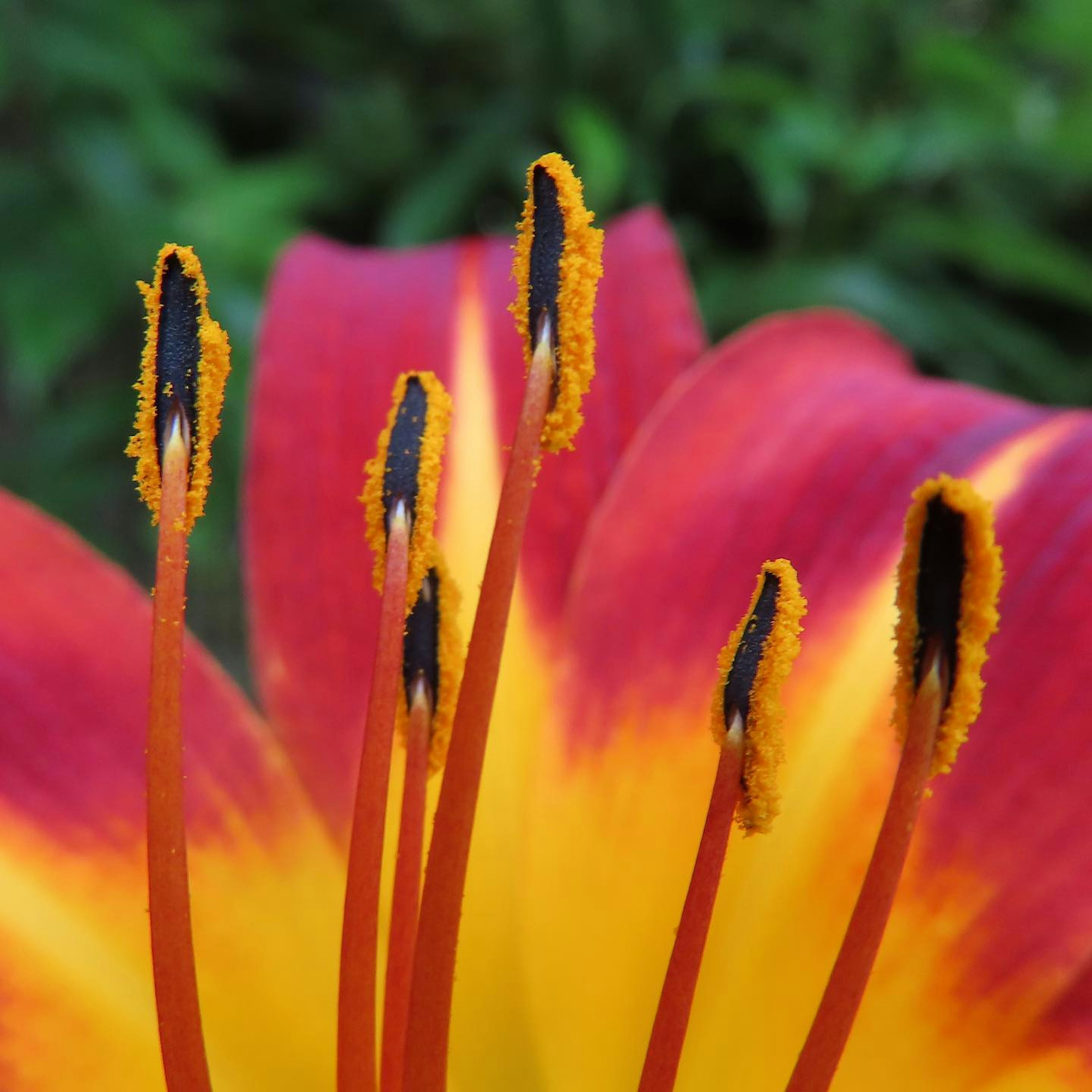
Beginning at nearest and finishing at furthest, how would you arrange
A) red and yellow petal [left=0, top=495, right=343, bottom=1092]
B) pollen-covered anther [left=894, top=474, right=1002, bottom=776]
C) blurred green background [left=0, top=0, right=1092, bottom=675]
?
pollen-covered anther [left=894, top=474, right=1002, bottom=776]
red and yellow petal [left=0, top=495, right=343, bottom=1092]
blurred green background [left=0, top=0, right=1092, bottom=675]

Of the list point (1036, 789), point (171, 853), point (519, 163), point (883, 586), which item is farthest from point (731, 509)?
point (519, 163)

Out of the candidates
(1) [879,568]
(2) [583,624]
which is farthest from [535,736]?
(1) [879,568]

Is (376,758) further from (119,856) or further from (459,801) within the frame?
(119,856)

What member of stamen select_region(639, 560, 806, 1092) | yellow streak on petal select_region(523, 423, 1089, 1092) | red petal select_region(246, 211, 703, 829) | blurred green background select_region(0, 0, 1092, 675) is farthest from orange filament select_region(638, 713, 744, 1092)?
blurred green background select_region(0, 0, 1092, 675)

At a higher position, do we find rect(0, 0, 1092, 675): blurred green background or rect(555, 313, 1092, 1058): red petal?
rect(0, 0, 1092, 675): blurred green background

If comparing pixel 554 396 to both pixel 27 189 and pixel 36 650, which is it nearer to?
pixel 36 650

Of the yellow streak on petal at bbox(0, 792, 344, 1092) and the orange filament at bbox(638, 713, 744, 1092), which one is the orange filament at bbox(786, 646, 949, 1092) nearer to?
the orange filament at bbox(638, 713, 744, 1092)

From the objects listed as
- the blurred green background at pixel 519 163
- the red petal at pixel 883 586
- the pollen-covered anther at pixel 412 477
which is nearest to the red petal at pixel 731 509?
the red petal at pixel 883 586
